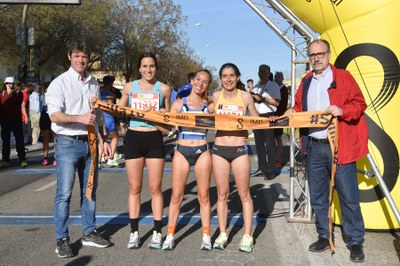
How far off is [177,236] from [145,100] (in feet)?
5.32

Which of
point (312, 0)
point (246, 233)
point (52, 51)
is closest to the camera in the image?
point (246, 233)

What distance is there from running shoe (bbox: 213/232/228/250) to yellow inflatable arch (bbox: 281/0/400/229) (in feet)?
5.49

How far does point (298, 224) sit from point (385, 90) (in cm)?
192

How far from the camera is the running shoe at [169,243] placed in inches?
188

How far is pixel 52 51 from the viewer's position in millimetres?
34094

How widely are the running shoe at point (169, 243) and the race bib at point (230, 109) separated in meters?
1.42

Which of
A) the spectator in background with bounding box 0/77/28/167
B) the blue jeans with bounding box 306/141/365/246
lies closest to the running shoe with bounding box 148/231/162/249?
the blue jeans with bounding box 306/141/365/246

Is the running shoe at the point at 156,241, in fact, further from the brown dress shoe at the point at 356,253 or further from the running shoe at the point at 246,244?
the brown dress shoe at the point at 356,253

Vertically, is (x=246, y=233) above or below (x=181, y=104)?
below

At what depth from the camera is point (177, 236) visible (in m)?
5.26

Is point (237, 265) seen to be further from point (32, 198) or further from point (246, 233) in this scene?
point (32, 198)

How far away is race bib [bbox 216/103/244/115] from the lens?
479 cm

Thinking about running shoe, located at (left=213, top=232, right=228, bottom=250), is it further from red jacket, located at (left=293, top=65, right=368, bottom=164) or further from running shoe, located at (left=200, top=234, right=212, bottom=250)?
red jacket, located at (left=293, top=65, right=368, bottom=164)

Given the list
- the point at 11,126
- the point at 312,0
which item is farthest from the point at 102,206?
the point at 11,126
